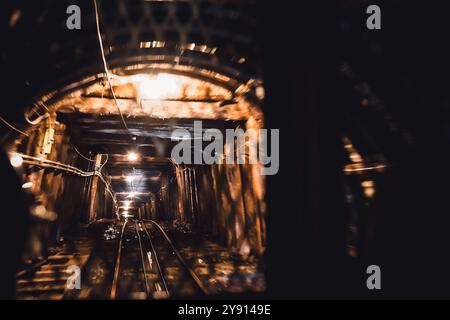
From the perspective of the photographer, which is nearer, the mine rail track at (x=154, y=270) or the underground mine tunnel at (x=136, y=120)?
the underground mine tunnel at (x=136, y=120)

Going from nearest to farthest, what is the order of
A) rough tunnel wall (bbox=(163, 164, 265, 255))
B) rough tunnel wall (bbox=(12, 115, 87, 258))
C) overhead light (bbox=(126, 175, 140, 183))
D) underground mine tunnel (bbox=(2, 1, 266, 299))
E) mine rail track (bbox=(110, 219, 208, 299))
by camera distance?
underground mine tunnel (bbox=(2, 1, 266, 299)) → mine rail track (bbox=(110, 219, 208, 299)) → rough tunnel wall (bbox=(12, 115, 87, 258)) → rough tunnel wall (bbox=(163, 164, 265, 255)) → overhead light (bbox=(126, 175, 140, 183))

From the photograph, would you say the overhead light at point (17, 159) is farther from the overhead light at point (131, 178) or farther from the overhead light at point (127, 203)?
the overhead light at point (127, 203)

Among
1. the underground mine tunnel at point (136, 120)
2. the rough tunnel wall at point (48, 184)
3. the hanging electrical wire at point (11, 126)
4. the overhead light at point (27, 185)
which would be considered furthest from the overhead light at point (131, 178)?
the hanging electrical wire at point (11, 126)

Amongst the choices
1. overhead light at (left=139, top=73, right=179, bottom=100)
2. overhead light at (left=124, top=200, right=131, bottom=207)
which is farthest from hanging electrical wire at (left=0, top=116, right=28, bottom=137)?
overhead light at (left=124, top=200, right=131, bottom=207)

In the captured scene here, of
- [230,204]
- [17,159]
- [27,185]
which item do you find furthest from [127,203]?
[17,159]

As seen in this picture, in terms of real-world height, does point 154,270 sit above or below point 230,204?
below

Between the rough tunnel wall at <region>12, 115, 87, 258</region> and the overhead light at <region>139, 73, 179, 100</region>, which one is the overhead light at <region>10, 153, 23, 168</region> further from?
the overhead light at <region>139, 73, 179, 100</region>

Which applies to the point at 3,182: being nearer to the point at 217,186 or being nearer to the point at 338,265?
the point at 338,265

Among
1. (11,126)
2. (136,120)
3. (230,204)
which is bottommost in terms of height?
(230,204)

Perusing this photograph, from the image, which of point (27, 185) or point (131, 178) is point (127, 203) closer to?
point (131, 178)

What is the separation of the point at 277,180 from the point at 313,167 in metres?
0.26

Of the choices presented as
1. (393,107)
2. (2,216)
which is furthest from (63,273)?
(393,107)

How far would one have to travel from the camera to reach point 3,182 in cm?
319

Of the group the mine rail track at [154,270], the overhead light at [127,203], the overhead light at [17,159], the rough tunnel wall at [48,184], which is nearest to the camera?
the overhead light at [17,159]
